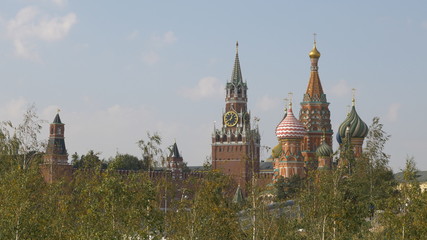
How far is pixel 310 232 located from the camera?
33.7 m

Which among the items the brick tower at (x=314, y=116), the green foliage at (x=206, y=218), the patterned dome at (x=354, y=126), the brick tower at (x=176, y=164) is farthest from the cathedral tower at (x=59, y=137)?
the green foliage at (x=206, y=218)

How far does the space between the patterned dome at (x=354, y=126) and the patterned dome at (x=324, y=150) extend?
1.94 metres

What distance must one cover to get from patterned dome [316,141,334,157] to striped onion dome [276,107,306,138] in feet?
7.85

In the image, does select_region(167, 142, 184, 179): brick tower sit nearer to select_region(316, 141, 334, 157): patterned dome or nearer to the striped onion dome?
the striped onion dome

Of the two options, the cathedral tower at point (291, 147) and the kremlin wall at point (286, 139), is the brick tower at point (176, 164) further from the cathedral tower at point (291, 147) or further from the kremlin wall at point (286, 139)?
the cathedral tower at point (291, 147)

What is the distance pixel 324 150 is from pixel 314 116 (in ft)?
26.1

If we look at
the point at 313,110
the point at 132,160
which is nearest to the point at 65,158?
the point at 132,160

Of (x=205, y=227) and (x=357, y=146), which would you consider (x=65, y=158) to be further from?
(x=205, y=227)

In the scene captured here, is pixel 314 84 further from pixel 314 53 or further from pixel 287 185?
pixel 287 185

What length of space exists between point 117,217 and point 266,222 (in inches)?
282

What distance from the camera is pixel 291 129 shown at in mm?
86562

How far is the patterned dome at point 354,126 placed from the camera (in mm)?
85875

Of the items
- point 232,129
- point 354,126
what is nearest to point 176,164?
point 232,129

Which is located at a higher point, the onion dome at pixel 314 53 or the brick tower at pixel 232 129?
the onion dome at pixel 314 53
